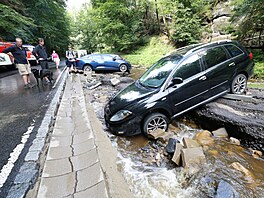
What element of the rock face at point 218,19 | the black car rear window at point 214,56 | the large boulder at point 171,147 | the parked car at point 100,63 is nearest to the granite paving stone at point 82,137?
the large boulder at point 171,147

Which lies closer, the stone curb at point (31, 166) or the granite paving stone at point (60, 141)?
the stone curb at point (31, 166)

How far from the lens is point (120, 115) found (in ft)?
12.3

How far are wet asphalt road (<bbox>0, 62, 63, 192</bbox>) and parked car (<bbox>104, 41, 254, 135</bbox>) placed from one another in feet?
5.95

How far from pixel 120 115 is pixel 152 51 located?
1694 cm

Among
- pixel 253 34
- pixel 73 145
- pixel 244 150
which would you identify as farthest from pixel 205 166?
pixel 253 34

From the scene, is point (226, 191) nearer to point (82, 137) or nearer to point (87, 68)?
point (82, 137)

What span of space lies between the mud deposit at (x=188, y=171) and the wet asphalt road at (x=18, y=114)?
1804mm

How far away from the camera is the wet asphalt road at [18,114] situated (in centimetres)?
304

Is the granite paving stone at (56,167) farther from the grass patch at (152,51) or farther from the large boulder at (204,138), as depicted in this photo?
the grass patch at (152,51)

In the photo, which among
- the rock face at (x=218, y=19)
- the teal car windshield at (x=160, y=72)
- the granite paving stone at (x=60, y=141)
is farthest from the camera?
the rock face at (x=218, y=19)

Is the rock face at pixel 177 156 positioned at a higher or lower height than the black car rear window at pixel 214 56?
lower

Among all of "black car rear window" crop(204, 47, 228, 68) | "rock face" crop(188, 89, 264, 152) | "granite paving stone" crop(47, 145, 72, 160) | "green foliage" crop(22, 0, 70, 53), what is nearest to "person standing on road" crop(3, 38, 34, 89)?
"granite paving stone" crop(47, 145, 72, 160)

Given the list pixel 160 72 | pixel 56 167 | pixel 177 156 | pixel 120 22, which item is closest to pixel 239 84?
pixel 160 72

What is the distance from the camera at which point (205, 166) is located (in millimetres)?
2889
